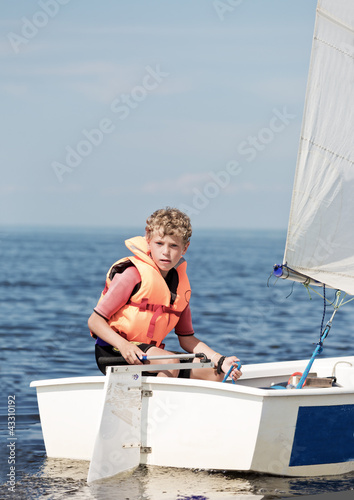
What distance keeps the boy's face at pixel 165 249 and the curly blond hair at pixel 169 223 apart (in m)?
0.03

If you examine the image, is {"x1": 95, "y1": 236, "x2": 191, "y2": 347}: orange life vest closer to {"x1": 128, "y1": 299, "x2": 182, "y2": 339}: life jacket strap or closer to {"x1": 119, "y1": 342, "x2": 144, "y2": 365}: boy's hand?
{"x1": 128, "y1": 299, "x2": 182, "y2": 339}: life jacket strap

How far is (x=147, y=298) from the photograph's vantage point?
173 inches

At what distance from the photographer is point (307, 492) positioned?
13.6ft

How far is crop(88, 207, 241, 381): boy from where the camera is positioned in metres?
4.33

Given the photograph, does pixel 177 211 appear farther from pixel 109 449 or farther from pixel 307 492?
pixel 307 492

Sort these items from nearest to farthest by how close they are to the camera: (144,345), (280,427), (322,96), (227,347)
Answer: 1. (280,427)
2. (144,345)
3. (322,96)
4. (227,347)

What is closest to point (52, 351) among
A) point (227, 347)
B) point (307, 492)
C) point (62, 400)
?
point (227, 347)

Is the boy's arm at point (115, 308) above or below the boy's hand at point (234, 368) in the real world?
above

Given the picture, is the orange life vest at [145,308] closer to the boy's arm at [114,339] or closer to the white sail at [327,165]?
the boy's arm at [114,339]

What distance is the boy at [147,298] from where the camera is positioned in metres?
4.33

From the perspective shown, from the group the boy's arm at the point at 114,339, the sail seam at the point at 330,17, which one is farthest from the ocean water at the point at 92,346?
the sail seam at the point at 330,17

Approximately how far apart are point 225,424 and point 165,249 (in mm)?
1024

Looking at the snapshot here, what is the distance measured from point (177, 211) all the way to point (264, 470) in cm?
150

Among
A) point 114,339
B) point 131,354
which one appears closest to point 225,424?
point 131,354
